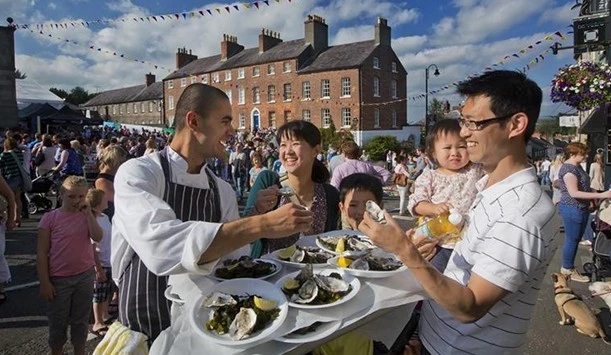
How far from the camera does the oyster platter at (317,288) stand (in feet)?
5.31

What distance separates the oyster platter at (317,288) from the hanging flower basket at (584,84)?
23.8ft

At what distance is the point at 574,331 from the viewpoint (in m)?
4.48

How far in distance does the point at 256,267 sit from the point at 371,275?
1.85 ft

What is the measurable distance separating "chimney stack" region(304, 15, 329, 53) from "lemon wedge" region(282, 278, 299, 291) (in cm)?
4462

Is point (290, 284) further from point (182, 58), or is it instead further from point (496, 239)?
point (182, 58)

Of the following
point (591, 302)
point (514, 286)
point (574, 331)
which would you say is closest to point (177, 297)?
point (514, 286)

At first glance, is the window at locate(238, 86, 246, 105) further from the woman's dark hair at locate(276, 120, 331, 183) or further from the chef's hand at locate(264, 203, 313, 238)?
the chef's hand at locate(264, 203, 313, 238)

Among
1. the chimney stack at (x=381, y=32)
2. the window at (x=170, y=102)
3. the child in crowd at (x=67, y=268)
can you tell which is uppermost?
the chimney stack at (x=381, y=32)

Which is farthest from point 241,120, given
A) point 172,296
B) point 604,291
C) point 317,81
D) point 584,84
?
point 172,296

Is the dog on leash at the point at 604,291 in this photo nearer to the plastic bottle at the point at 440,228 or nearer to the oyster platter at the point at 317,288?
the plastic bottle at the point at 440,228

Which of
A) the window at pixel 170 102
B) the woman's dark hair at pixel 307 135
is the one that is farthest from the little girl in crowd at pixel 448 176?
the window at pixel 170 102

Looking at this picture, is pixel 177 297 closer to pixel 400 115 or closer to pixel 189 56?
pixel 400 115

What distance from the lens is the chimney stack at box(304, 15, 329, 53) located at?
43.7 m

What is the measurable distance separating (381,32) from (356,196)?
42.2 meters
